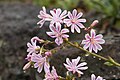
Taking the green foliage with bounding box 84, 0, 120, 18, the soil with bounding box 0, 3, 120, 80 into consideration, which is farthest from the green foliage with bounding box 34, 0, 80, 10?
the green foliage with bounding box 84, 0, 120, 18

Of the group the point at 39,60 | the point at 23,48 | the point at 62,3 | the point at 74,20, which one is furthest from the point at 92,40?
the point at 62,3

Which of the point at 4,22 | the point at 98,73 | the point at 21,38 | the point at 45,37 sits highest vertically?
the point at 4,22

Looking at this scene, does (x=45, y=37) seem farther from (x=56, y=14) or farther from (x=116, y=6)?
(x=116, y=6)

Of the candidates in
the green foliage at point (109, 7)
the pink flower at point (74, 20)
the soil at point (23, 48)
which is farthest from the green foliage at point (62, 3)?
the pink flower at point (74, 20)

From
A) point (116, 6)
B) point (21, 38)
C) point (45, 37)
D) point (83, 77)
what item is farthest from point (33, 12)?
point (83, 77)

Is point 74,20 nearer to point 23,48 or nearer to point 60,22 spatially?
point 60,22

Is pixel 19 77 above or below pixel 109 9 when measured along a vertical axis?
below

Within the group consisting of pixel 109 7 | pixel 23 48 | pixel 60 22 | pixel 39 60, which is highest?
pixel 109 7

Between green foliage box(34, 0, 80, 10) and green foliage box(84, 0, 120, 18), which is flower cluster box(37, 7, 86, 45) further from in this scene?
green foliage box(34, 0, 80, 10)
